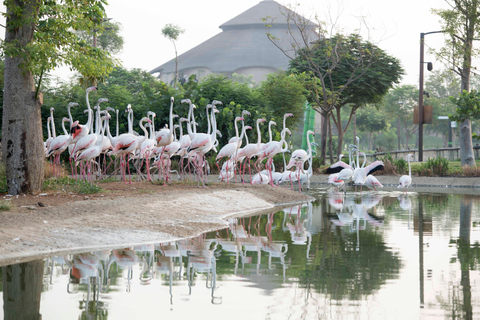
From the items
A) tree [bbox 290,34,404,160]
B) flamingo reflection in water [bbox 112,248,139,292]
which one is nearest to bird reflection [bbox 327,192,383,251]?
flamingo reflection in water [bbox 112,248,139,292]

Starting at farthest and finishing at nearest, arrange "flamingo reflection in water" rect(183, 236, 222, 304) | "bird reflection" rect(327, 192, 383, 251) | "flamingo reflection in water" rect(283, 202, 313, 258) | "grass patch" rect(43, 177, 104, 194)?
"grass patch" rect(43, 177, 104, 194), "bird reflection" rect(327, 192, 383, 251), "flamingo reflection in water" rect(283, 202, 313, 258), "flamingo reflection in water" rect(183, 236, 222, 304)

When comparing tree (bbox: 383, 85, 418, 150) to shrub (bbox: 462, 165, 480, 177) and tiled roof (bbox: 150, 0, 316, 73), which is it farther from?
shrub (bbox: 462, 165, 480, 177)

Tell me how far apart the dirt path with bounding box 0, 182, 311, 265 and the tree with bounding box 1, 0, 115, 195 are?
0.66 meters

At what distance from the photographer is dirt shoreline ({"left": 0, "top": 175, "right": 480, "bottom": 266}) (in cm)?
773

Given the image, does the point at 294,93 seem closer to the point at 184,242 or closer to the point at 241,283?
the point at 184,242

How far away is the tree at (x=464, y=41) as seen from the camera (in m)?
29.8

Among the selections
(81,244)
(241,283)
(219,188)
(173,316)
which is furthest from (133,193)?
(173,316)

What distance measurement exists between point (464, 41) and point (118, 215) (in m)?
25.5

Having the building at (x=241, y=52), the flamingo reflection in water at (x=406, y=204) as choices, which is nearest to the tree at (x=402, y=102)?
the building at (x=241, y=52)

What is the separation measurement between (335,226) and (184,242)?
134 inches

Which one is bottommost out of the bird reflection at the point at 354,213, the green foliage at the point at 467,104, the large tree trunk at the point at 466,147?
the bird reflection at the point at 354,213

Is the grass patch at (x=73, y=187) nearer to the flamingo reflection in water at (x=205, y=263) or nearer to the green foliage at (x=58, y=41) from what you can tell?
the green foliage at (x=58, y=41)

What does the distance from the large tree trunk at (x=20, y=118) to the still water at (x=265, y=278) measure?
498 centimetres

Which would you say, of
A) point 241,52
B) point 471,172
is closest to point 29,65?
point 471,172
